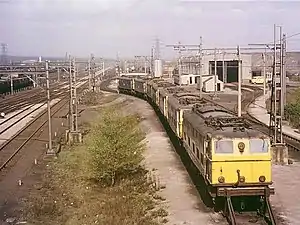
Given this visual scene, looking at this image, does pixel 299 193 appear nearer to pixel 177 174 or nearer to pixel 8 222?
pixel 177 174

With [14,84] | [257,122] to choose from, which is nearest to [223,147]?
[257,122]

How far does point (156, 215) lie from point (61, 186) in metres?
9.91

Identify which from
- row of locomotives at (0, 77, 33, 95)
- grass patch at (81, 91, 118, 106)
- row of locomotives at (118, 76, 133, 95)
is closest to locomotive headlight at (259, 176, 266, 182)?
grass patch at (81, 91, 118, 106)

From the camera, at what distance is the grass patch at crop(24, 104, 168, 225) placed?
21.4 m

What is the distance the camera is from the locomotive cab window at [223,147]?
18.9 metres

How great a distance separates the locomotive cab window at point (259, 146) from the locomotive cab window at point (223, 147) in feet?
2.68

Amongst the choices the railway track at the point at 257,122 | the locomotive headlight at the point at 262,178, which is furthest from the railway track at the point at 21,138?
the locomotive headlight at the point at 262,178

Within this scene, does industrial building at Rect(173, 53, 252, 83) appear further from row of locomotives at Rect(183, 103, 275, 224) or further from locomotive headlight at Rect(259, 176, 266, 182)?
locomotive headlight at Rect(259, 176, 266, 182)

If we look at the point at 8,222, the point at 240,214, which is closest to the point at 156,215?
the point at 240,214

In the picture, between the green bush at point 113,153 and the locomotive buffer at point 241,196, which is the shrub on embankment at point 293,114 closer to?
the green bush at point 113,153

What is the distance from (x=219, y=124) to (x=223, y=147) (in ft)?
7.08

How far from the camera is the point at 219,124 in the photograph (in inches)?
824

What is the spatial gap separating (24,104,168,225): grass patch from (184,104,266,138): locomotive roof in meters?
3.95

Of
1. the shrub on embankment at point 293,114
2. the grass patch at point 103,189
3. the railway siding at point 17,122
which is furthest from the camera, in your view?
the shrub on embankment at point 293,114
